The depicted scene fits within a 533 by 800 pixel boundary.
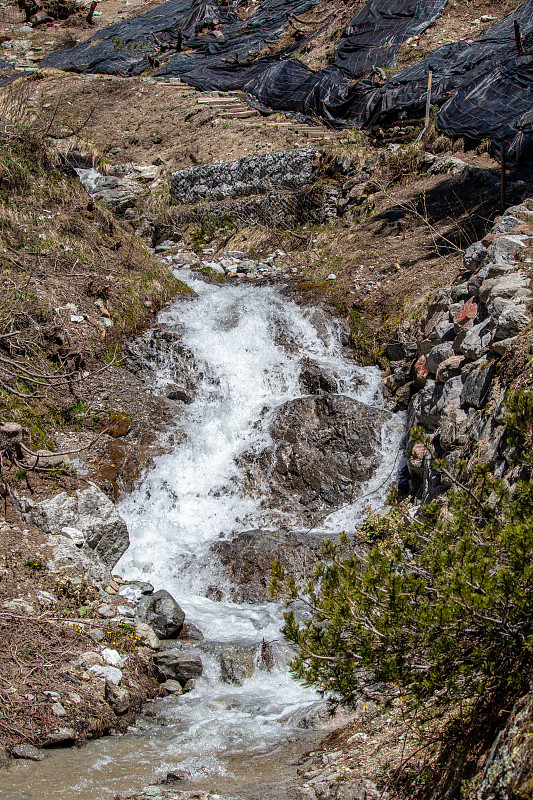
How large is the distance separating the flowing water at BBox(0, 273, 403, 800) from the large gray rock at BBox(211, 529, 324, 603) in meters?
0.17

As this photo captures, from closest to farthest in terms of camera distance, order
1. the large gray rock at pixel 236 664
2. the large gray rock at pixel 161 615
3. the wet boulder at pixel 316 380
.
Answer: the large gray rock at pixel 236 664, the large gray rock at pixel 161 615, the wet boulder at pixel 316 380

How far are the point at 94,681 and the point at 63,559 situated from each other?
138 cm

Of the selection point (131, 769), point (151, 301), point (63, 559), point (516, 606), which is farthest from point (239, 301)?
point (516, 606)

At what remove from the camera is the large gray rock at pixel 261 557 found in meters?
6.80

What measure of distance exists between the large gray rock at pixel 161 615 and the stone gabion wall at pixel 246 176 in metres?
11.3

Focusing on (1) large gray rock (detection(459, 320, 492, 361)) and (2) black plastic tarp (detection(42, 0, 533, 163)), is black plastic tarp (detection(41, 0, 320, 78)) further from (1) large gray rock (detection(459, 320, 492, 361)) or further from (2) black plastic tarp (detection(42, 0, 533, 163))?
(1) large gray rock (detection(459, 320, 492, 361))

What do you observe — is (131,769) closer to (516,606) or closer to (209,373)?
(516,606)

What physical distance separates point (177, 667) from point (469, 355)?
4349mm

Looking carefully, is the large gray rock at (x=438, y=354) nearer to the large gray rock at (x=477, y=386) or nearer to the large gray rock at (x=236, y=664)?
the large gray rock at (x=477, y=386)

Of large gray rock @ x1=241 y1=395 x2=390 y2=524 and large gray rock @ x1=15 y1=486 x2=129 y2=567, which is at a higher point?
large gray rock @ x1=15 y1=486 x2=129 y2=567

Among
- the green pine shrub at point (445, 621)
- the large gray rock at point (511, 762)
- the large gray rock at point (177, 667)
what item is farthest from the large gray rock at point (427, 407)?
the large gray rock at point (511, 762)

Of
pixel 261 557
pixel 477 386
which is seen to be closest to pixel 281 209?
pixel 477 386

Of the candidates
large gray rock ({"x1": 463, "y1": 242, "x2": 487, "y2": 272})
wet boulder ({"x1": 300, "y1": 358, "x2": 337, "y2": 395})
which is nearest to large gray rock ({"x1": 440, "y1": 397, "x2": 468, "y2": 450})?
large gray rock ({"x1": 463, "y1": 242, "x2": 487, "y2": 272})

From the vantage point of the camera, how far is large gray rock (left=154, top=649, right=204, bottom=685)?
204 inches
